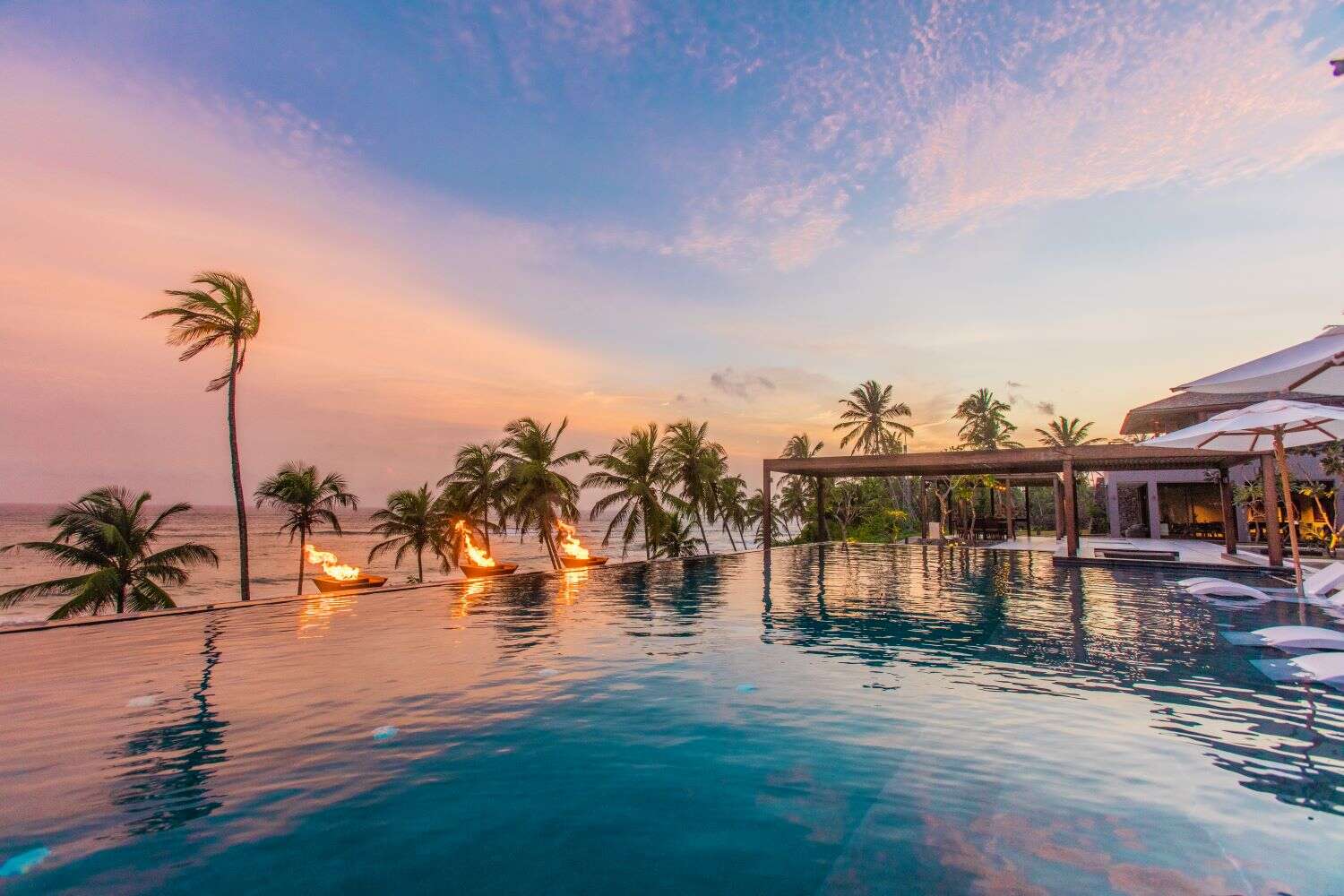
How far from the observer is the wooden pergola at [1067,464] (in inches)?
728

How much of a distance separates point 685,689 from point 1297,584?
1318cm

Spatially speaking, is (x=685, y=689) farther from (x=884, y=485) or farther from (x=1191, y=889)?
(x=884, y=485)

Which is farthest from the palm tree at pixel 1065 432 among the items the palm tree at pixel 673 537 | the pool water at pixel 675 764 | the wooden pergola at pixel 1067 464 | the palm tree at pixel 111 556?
the palm tree at pixel 111 556

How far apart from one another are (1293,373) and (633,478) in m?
21.9

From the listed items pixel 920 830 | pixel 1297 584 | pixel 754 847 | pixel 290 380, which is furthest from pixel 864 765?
pixel 290 380

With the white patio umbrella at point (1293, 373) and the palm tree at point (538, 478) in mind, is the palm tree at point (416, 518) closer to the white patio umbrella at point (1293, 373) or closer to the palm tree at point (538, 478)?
the palm tree at point (538, 478)

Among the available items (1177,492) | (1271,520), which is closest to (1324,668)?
(1271,520)

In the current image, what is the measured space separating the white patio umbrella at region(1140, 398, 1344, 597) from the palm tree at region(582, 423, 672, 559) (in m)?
19.4

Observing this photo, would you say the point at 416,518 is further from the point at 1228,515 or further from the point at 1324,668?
the point at 1228,515

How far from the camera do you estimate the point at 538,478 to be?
24.6 m

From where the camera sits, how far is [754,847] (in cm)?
347

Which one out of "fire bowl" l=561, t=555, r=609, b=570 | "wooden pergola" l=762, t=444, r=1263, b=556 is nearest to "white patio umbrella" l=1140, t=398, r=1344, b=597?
"wooden pergola" l=762, t=444, r=1263, b=556

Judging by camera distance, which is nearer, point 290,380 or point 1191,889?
point 1191,889

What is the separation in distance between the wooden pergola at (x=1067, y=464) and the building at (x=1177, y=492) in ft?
8.00
